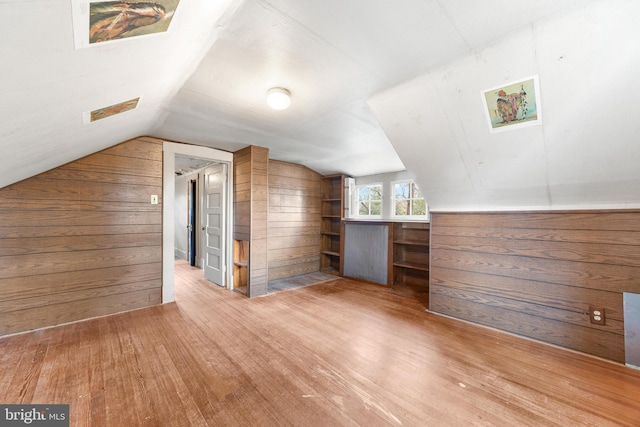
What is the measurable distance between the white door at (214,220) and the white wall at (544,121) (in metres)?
2.79

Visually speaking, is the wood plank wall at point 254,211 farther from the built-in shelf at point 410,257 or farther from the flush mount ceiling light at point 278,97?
the built-in shelf at point 410,257

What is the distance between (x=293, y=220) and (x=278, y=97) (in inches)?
113

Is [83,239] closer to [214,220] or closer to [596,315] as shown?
[214,220]

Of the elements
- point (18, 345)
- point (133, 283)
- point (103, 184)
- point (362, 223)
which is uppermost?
point (103, 184)

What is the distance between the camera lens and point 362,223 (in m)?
4.23

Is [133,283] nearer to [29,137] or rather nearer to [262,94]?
[29,137]

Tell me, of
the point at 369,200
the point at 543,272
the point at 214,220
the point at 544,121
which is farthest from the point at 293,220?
the point at 544,121

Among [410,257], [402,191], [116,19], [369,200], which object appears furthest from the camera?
[369,200]

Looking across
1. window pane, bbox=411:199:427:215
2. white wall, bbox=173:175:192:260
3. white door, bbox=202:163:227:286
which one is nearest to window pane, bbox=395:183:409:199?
window pane, bbox=411:199:427:215

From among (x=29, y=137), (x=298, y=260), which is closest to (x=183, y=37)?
(x=29, y=137)

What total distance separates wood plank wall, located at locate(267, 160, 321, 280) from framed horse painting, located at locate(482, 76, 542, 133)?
3272 mm

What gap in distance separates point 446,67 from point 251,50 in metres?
1.28

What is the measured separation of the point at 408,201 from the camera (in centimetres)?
411

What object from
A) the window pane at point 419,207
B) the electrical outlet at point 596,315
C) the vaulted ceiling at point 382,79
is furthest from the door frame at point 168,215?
the electrical outlet at point 596,315
